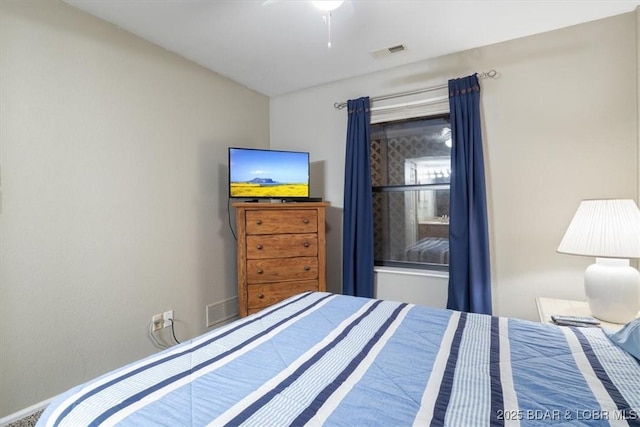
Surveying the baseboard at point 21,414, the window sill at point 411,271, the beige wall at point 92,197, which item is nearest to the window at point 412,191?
the window sill at point 411,271

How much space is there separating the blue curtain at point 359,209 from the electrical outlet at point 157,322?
4.99ft

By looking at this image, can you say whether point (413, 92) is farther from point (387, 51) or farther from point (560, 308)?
point (560, 308)

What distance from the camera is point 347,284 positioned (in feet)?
9.33

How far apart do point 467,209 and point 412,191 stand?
0.55m

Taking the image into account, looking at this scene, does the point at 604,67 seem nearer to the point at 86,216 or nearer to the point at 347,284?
the point at 347,284

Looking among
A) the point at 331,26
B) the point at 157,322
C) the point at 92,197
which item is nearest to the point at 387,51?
the point at 331,26

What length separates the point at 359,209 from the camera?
9.22 feet

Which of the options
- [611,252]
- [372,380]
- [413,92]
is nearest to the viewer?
[372,380]

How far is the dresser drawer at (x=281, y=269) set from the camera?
97.9 inches

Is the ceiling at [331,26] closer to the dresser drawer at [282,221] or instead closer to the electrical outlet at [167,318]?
the dresser drawer at [282,221]

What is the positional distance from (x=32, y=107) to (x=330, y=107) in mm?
2217

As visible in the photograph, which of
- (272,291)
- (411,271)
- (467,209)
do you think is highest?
(467,209)

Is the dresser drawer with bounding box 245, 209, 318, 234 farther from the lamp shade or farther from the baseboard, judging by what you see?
the lamp shade

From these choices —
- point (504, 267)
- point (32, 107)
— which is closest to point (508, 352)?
point (504, 267)
